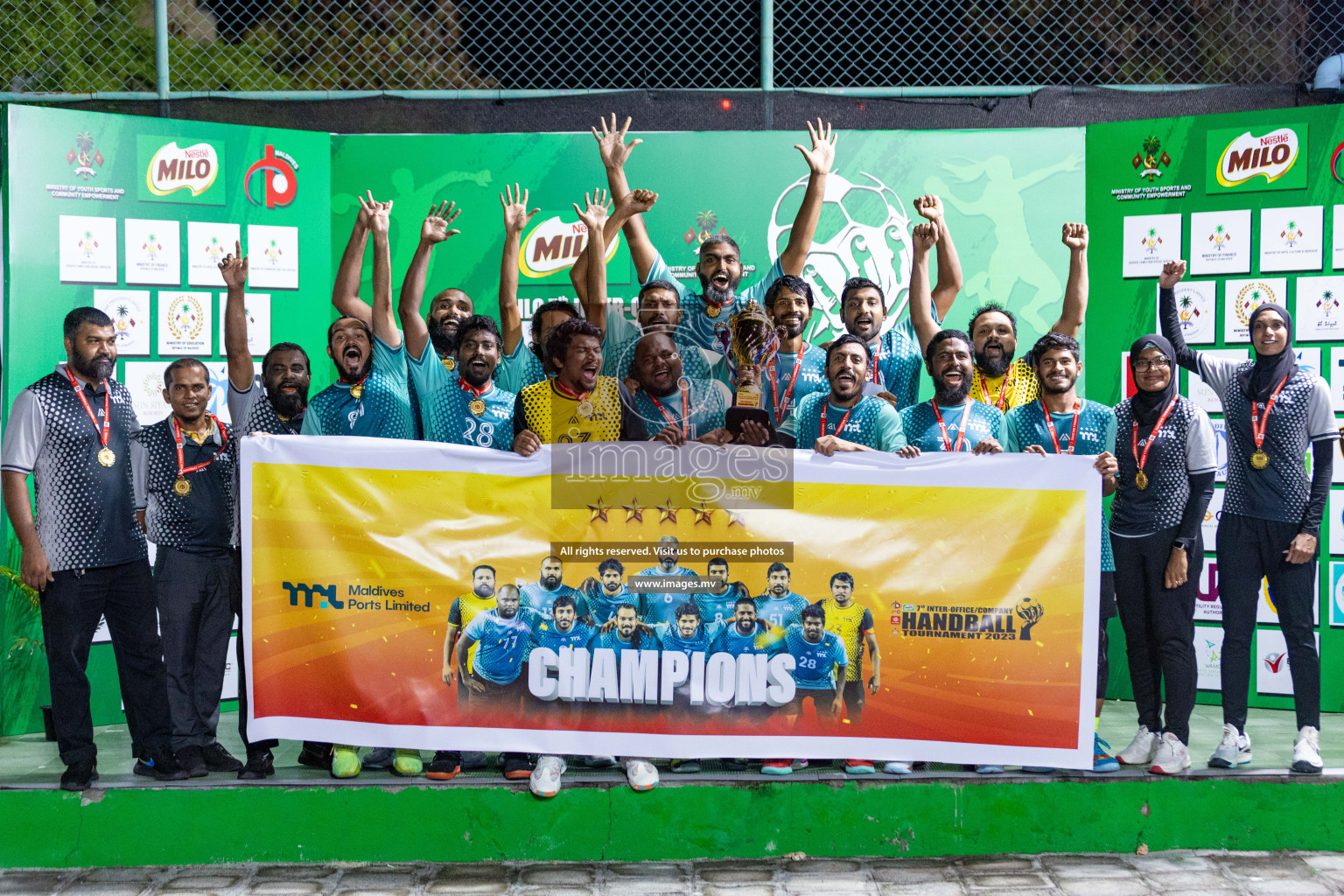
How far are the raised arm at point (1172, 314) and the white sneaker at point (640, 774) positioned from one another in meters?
2.91

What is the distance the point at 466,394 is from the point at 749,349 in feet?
3.98

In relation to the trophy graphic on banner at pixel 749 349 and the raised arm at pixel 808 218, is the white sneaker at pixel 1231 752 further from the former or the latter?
the raised arm at pixel 808 218

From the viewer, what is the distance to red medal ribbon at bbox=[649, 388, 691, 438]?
4551 millimetres

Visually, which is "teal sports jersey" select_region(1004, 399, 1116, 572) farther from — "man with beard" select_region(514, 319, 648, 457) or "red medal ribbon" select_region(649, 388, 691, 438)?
"man with beard" select_region(514, 319, 648, 457)

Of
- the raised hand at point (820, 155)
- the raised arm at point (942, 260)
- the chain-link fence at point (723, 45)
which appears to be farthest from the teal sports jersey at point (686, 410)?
the chain-link fence at point (723, 45)

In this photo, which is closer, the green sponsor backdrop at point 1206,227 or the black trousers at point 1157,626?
the black trousers at point 1157,626

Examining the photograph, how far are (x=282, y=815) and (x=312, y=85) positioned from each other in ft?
20.8

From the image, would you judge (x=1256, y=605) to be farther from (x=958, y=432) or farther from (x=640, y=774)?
(x=640, y=774)

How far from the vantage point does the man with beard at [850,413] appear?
178 inches

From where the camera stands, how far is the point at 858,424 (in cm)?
456

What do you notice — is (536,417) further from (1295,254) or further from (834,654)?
(1295,254)

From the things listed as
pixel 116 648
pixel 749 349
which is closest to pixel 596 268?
pixel 749 349

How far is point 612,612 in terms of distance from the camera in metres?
4.30

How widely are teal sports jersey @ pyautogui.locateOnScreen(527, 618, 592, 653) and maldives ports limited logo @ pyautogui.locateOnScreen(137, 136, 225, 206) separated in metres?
3.35
